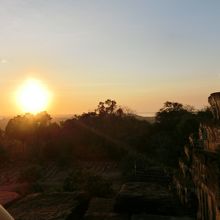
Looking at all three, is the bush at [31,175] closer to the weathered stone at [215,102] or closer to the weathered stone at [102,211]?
the weathered stone at [102,211]

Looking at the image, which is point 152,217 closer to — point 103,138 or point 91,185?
point 91,185

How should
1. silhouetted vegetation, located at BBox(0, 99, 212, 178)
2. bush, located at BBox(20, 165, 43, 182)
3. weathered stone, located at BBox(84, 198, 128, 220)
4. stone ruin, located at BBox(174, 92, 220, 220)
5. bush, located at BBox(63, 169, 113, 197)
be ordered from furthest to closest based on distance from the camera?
silhouetted vegetation, located at BBox(0, 99, 212, 178), bush, located at BBox(20, 165, 43, 182), bush, located at BBox(63, 169, 113, 197), weathered stone, located at BBox(84, 198, 128, 220), stone ruin, located at BBox(174, 92, 220, 220)

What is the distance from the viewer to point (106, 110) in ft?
207

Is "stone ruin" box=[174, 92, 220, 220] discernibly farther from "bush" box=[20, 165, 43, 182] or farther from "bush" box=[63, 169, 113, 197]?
"bush" box=[20, 165, 43, 182]

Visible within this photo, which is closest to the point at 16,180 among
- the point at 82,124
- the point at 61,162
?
the point at 61,162

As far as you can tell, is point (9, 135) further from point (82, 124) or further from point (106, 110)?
point (106, 110)

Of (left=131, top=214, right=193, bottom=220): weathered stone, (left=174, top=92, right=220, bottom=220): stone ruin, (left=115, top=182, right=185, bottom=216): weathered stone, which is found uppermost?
(left=174, top=92, right=220, bottom=220): stone ruin

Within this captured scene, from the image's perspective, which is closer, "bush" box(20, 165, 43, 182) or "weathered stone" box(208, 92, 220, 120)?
"weathered stone" box(208, 92, 220, 120)

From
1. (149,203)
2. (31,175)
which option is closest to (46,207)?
(149,203)

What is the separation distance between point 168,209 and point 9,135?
46891mm

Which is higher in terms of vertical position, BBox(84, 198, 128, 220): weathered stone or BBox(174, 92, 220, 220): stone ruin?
BBox(174, 92, 220, 220): stone ruin

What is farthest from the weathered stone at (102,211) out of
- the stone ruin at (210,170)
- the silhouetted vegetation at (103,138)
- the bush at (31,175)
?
the bush at (31,175)

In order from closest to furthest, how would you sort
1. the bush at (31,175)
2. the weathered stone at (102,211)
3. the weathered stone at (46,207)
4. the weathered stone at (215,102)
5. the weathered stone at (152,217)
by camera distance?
the weathered stone at (215,102) → the weathered stone at (152,217) → the weathered stone at (102,211) → the weathered stone at (46,207) → the bush at (31,175)

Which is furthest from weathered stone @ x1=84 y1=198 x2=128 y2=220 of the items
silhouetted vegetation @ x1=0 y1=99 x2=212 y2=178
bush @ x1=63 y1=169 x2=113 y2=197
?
silhouetted vegetation @ x1=0 y1=99 x2=212 y2=178
